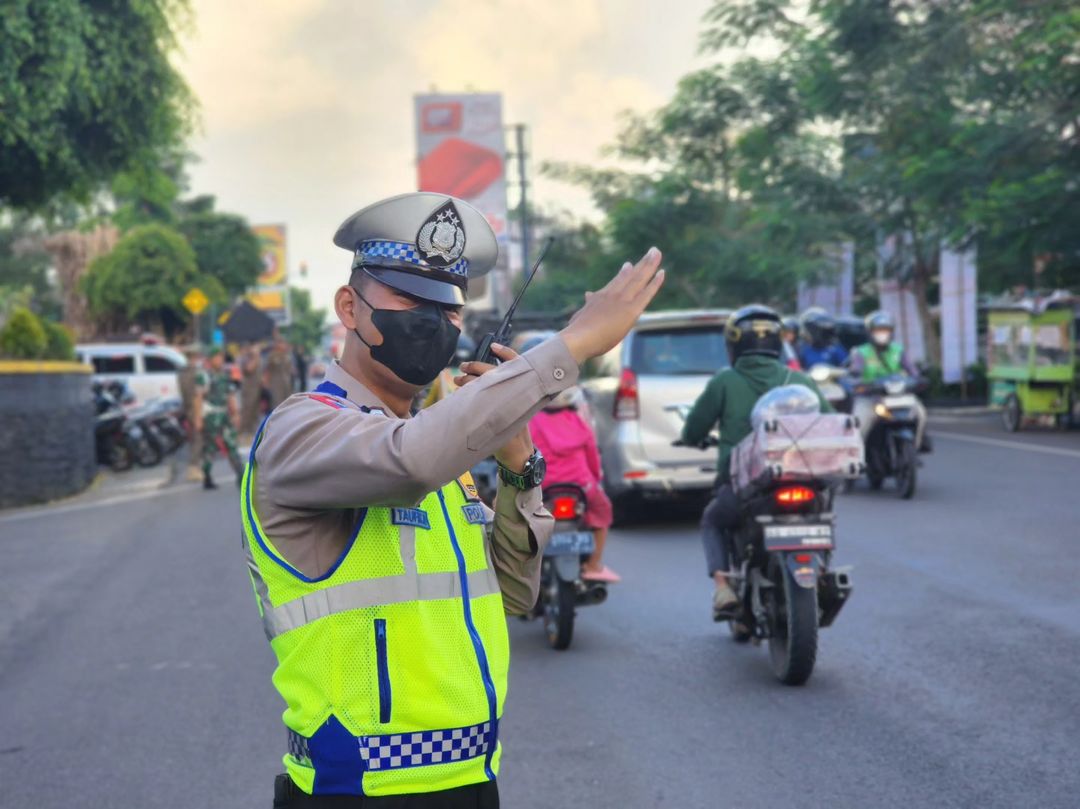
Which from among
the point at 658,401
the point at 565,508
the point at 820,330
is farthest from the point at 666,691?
the point at 820,330

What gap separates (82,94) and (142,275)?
33896 mm

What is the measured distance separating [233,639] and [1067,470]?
10.0m

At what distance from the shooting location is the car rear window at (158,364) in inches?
1107

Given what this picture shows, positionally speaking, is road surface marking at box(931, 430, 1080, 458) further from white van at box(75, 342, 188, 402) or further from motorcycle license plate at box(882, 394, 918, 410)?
white van at box(75, 342, 188, 402)

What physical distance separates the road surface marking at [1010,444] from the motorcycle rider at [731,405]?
34.7 ft

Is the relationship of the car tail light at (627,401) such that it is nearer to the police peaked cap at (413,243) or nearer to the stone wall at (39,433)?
the stone wall at (39,433)

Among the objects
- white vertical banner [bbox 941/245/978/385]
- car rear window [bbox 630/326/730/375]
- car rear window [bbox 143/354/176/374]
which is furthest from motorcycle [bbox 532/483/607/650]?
white vertical banner [bbox 941/245/978/385]

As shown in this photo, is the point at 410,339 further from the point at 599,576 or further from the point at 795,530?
the point at 599,576

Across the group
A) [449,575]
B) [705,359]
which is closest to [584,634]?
[705,359]

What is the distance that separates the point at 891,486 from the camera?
15.0 m

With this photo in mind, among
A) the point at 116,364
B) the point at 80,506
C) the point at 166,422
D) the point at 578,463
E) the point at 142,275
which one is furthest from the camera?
the point at 142,275

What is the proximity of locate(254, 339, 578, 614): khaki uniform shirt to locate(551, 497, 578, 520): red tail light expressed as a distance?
5148 mm

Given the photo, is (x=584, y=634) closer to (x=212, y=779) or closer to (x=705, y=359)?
(x=212, y=779)

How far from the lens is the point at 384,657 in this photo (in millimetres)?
2225
